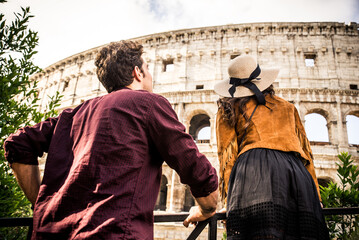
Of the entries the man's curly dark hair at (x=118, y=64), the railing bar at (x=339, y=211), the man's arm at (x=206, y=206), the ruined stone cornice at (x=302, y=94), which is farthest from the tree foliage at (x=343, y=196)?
the ruined stone cornice at (x=302, y=94)

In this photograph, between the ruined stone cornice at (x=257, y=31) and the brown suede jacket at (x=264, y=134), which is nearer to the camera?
the brown suede jacket at (x=264, y=134)

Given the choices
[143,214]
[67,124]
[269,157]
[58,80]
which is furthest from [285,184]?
[58,80]

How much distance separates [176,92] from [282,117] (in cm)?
1407

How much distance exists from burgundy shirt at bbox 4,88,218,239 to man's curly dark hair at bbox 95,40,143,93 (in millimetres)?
191

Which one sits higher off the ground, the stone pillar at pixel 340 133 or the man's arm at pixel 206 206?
the stone pillar at pixel 340 133

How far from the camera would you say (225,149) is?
2.00 metres

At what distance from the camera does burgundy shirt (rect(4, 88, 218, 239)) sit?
34.2 inches

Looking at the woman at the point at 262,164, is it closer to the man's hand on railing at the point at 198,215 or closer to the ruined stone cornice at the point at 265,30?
the man's hand on railing at the point at 198,215

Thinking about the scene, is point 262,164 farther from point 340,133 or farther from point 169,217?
point 340,133

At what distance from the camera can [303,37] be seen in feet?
52.6

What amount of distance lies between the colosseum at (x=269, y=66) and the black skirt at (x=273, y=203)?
1247 cm

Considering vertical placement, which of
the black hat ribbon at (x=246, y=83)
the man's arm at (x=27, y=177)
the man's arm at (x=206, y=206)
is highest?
the black hat ribbon at (x=246, y=83)

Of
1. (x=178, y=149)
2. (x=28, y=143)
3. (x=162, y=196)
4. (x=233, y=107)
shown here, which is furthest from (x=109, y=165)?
(x=162, y=196)

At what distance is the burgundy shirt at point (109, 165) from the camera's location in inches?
34.2
